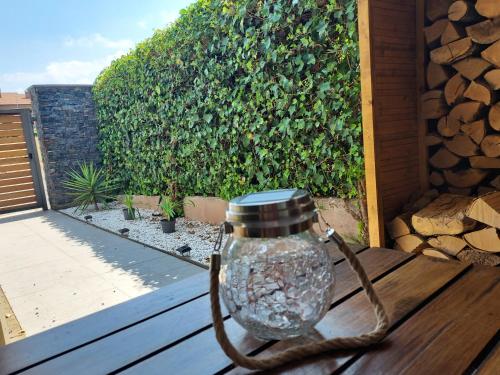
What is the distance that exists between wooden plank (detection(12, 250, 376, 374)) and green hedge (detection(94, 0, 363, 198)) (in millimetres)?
1775

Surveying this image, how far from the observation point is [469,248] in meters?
1.77

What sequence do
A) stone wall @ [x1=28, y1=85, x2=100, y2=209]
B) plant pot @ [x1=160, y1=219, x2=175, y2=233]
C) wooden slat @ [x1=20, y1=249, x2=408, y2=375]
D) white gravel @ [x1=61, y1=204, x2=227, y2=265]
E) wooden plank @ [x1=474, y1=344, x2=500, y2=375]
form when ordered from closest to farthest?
1. wooden plank @ [x1=474, y1=344, x2=500, y2=375]
2. wooden slat @ [x1=20, y1=249, x2=408, y2=375]
3. white gravel @ [x1=61, y1=204, x2=227, y2=265]
4. plant pot @ [x1=160, y1=219, x2=175, y2=233]
5. stone wall @ [x1=28, y1=85, x2=100, y2=209]

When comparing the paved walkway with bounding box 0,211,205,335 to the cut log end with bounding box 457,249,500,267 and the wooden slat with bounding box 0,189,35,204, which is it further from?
the wooden slat with bounding box 0,189,35,204

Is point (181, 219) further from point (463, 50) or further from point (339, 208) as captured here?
point (463, 50)

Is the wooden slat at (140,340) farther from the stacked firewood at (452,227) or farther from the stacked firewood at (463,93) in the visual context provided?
the stacked firewood at (463,93)

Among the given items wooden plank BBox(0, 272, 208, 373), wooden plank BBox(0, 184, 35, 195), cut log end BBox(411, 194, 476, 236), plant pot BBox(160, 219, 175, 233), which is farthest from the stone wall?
wooden plank BBox(0, 272, 208, 373)

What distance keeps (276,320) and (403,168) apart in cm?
149

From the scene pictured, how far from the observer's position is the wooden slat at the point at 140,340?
0.71m

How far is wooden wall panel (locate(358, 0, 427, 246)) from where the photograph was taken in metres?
1.73

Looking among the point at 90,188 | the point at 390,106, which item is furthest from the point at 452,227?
the point at 90,188

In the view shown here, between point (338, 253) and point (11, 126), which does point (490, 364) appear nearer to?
point (338, 253)

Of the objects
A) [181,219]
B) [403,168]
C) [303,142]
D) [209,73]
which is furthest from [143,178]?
[403,168]

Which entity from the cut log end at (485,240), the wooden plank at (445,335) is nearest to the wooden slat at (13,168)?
the cut log end at (485,240)

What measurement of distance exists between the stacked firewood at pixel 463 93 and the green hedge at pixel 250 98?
1.62ft
